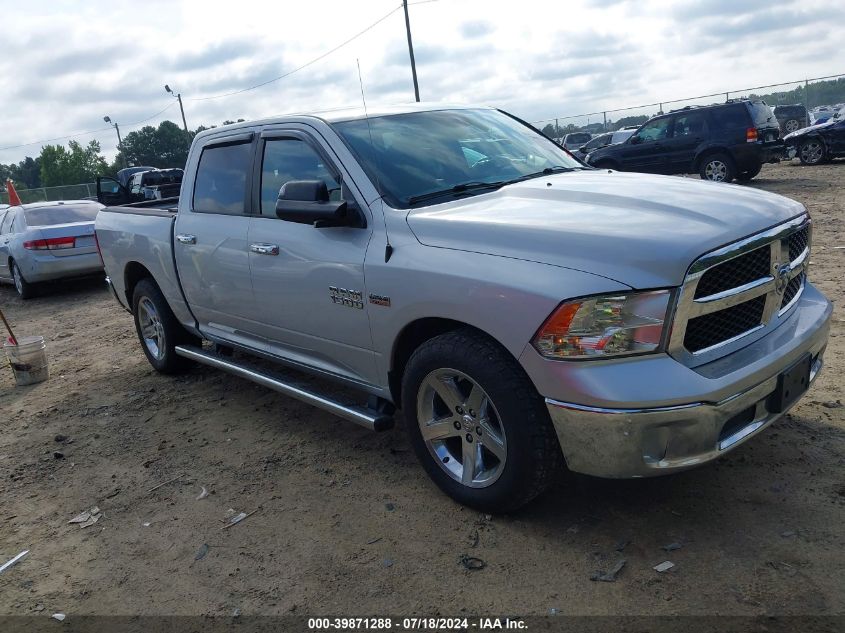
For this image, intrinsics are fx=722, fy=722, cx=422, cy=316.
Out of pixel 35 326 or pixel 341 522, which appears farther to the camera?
pixel 35 326

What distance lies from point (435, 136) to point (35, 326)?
302 inches

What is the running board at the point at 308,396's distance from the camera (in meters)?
3.68

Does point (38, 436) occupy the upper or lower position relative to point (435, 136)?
lower

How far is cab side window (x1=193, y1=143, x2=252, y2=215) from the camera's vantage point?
15.3ft

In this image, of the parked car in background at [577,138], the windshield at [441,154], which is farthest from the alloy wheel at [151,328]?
the parked car in background at [577,138]

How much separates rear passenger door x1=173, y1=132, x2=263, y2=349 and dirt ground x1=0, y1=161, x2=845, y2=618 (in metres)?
0.75

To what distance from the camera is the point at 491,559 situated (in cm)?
308

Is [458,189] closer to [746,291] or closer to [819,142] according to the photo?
[746,291]

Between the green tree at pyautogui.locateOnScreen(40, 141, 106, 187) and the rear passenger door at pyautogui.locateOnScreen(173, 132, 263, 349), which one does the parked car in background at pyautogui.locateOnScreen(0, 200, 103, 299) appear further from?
the green tree at pyautogui.locateOnScreen(40, 141, 106, 187)

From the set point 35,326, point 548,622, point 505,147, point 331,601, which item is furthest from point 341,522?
point 35,326

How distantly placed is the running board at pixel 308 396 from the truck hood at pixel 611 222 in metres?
0.98

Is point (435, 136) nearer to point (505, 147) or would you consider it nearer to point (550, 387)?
point (505, 147)

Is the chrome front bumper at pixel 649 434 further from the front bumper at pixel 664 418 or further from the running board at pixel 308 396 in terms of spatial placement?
the running board at pixel 308 396

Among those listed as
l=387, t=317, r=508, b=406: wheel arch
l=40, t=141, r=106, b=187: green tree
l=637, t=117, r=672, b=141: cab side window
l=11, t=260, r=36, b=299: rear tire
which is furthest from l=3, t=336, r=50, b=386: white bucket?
l=40, t=141, r=106, b=187: green tree
